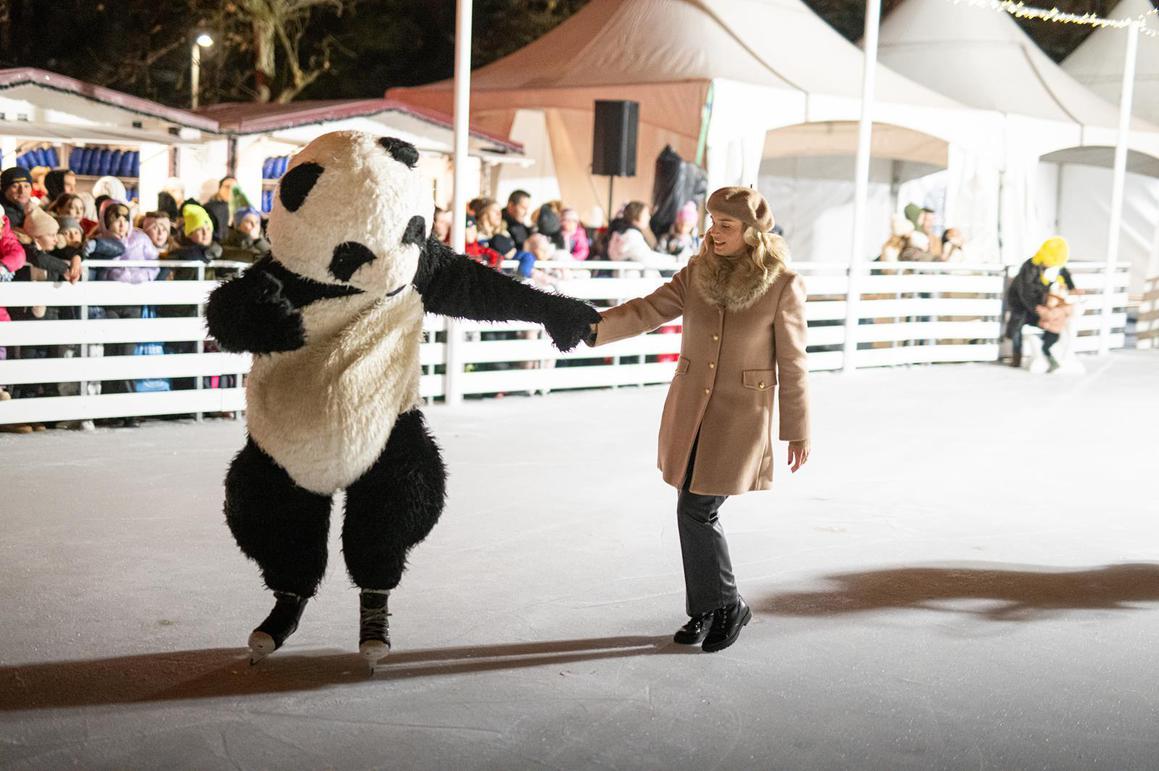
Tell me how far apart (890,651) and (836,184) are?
53.0ft

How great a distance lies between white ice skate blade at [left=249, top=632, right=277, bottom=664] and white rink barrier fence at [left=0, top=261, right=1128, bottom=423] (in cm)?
115

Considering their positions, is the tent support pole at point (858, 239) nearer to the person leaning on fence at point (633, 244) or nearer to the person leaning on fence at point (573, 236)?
the person leaning on fence at point (633, 244)

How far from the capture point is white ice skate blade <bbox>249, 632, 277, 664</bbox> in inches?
160

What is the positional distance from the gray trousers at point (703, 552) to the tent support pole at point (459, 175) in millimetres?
4787

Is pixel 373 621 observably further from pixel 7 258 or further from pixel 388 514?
pixel 7 258

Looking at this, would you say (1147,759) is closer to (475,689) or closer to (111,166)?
(475,689)

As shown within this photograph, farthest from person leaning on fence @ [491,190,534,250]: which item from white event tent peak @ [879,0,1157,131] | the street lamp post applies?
the street lamp post

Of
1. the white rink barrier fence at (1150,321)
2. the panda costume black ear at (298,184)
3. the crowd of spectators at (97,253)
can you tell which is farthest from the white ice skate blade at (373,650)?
the white rink barrier fence at (1150,321)

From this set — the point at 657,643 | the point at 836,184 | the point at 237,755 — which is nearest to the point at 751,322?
the point at 657,643

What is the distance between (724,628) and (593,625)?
48cm

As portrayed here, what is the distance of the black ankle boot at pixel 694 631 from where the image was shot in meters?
4.48

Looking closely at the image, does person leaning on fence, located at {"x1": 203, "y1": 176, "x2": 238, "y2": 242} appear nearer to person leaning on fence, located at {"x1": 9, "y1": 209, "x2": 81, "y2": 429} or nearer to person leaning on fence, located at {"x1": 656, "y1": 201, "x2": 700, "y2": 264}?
person leaning on fence, located at {"x1": 9, "y1": 209, "x2": 81, "y2": 429}

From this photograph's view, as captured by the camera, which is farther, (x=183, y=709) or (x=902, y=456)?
(x=902, y=456)

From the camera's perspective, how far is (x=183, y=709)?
12.2 feet
